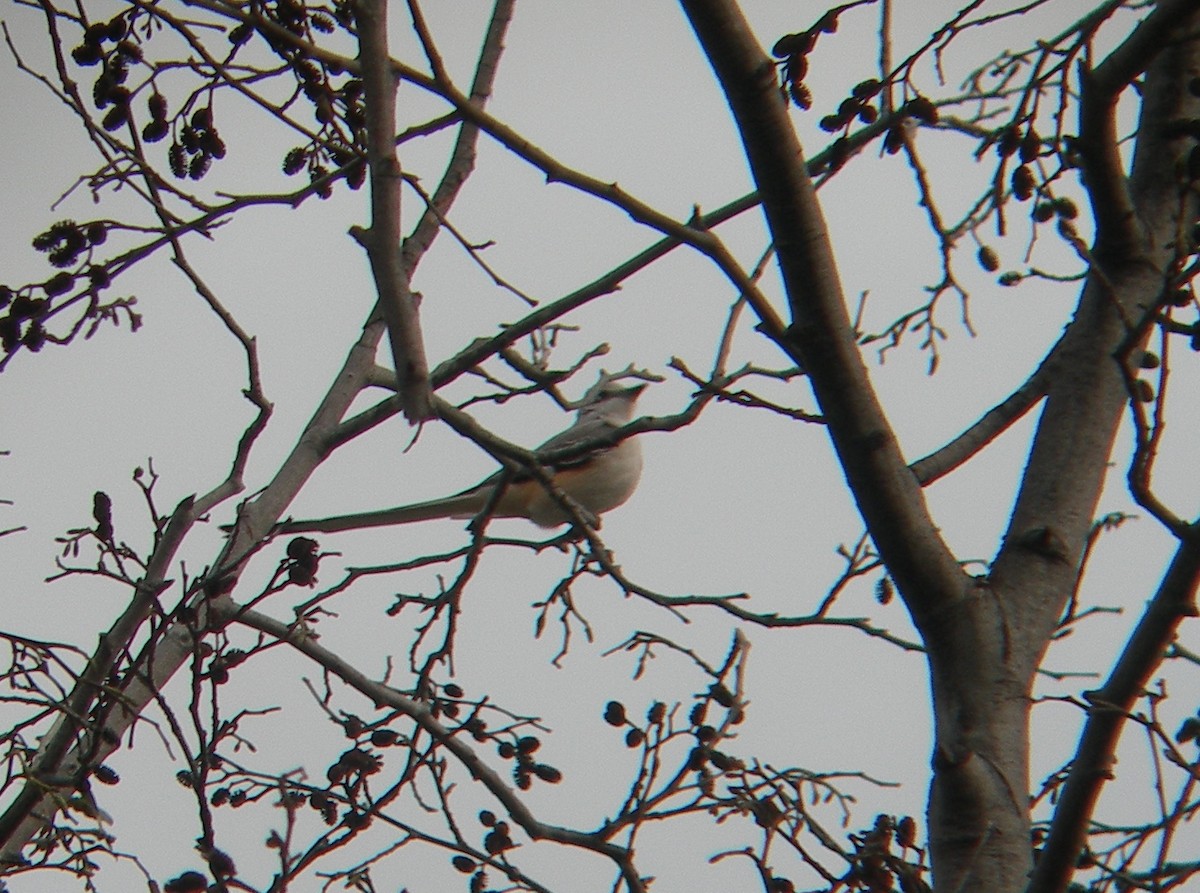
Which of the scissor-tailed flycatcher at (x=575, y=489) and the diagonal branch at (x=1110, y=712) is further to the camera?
the scissor-tailed flycatcher at (x=575, y=489)

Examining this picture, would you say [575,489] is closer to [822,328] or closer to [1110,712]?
[822,328]

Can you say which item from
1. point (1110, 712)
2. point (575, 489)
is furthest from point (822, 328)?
point (575, 489)

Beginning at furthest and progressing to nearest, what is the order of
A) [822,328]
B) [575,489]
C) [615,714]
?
[575,489] < [615,714] < [822,328]

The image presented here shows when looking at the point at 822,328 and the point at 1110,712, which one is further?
the point at 822,328

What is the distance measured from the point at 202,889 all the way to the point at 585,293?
138 centimetres

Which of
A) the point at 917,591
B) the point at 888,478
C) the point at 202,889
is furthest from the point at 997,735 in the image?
the point at 202,889

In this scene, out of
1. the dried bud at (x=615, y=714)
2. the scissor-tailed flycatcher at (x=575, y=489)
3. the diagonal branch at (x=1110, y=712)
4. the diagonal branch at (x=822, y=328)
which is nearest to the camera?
the diagonal branch at (x=1110, y=712)

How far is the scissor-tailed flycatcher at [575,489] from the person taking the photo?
5.96m

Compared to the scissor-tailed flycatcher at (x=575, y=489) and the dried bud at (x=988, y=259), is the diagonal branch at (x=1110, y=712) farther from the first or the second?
the scissor-tailed flycatcher at (x=575, y=489)

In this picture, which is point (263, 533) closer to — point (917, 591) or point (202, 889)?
point (202, 889)

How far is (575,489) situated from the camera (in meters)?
7.02

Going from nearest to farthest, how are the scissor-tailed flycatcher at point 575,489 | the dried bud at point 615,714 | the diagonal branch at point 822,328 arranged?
the diagonal branch at point 822,328, the dried bud at point 615,714, the scissor-tailed flycatcher at point 575,489

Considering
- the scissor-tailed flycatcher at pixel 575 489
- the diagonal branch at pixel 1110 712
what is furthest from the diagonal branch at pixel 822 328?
the scissor-tailed flycatcher at pixel 575 489

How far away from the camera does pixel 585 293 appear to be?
2.85 meters
